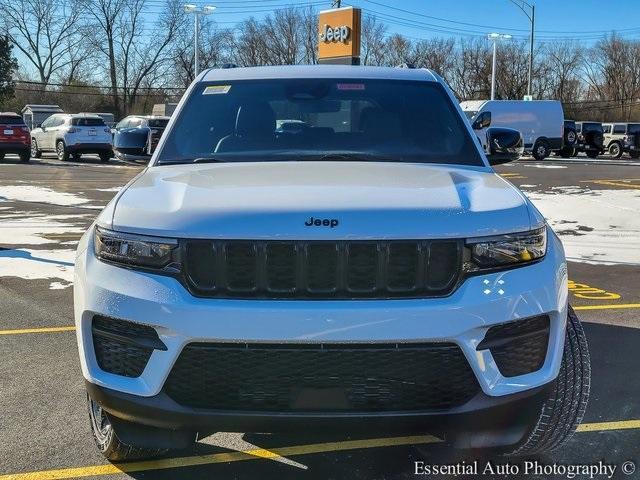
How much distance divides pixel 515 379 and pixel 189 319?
3.80 ft

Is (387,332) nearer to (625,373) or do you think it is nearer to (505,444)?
(505,444)

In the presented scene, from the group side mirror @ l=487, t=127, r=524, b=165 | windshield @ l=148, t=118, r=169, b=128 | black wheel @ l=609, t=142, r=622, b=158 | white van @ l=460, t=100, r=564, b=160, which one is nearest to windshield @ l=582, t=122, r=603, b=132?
black wheel @ l=609, t=142, r=622, b=158

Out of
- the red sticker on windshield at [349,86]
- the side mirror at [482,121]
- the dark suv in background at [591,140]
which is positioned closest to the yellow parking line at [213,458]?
the red sticker on windshield at [349,86]

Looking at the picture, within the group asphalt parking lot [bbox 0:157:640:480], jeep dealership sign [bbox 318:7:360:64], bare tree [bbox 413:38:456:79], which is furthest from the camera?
bare tree [bbox 413:38:456:79]

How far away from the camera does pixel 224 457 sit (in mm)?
3262

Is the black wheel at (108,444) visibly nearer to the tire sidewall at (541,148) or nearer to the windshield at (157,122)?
the windshield at (157,122)

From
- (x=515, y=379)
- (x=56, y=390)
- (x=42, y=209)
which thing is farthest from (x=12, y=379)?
(x=42, y=209)

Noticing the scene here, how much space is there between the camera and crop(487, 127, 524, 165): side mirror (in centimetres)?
434

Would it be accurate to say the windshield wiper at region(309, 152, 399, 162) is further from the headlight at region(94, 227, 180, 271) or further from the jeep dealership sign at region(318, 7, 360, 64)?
the jeep dealership sign at region(318, 7, 360, 64)

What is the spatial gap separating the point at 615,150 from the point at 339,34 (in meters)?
16.8

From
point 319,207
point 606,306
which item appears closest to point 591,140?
point 606,306

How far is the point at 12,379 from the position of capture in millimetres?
4258

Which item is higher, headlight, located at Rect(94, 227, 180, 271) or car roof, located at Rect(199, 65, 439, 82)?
car roof, located at Rect(199, 65, 439, 82)

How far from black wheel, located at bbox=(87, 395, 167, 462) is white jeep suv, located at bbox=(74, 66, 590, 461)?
1.31ft
